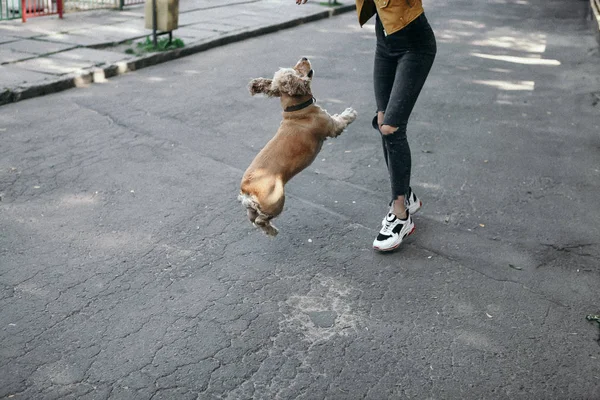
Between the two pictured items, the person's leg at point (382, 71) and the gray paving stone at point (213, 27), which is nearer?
the person's leg at point (382, 71)

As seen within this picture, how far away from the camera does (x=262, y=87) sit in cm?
407

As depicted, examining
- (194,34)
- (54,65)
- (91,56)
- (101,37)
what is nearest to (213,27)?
(194,34)

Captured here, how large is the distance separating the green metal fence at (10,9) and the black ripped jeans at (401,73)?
9.00 m

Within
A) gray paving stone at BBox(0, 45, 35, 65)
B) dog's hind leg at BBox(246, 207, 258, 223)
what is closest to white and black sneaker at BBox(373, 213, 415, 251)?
dog's hind leg at BBox(246, 207, 258, 223)

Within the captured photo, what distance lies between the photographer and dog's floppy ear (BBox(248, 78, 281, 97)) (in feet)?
13.3

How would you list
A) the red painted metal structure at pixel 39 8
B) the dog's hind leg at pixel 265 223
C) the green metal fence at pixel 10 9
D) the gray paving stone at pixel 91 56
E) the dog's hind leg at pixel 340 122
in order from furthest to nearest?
1. the red painted metal structure at pixel 39 8
2. the green metal fence at pixel 10 9
3. the gray paving stone at pixel 91 56
4. the dog's hind leg at pixel 340 122
5. the dog's hind leg at pixel 265 223

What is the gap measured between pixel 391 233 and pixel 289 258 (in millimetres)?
716

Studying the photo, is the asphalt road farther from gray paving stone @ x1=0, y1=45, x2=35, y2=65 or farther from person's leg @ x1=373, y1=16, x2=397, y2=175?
gray paving stone @ x1=0, y1=45, x2=35, y2=65

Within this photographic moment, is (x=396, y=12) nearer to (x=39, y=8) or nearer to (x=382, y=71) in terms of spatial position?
(x=382, y=71)

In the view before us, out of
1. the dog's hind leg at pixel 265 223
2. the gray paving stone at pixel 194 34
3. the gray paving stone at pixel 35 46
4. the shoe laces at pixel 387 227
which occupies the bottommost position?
the shoe laces at pixel 387 227

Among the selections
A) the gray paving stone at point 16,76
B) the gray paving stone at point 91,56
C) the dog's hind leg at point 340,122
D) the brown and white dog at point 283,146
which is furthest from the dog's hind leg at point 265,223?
the gray paving stone at point 91,56

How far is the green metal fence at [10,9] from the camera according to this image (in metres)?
11.3

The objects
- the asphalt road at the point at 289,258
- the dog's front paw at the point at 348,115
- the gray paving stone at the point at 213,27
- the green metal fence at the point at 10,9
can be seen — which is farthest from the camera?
the gray paving stone at the point at 213,27

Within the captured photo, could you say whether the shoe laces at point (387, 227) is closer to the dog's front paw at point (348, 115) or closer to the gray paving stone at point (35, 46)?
the dog's front paw at point (348, 115)
